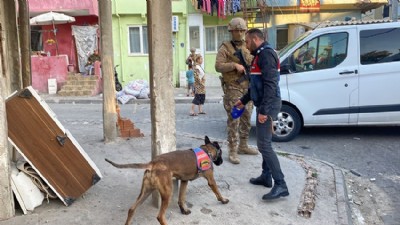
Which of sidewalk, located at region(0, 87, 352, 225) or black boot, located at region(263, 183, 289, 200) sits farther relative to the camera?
→ black boot, located at region(263, 183, 289, 200)

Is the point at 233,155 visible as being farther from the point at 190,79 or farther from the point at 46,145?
the point at 190,79

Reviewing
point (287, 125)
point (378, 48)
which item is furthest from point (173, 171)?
point (378, 48)

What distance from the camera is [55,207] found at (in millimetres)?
4168

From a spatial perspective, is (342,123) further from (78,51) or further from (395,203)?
(78,51)

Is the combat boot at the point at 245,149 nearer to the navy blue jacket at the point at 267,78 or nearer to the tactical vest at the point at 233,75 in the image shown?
the tactical vest at the point at 233,75

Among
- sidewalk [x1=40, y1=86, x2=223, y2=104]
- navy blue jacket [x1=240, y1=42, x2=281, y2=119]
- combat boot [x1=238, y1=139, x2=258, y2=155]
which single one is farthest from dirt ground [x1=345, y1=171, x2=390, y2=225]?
sidewalk [x1=40, y1=86, x2=223, y2=104]

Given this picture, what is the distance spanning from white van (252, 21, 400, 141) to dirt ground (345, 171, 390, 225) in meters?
1.78

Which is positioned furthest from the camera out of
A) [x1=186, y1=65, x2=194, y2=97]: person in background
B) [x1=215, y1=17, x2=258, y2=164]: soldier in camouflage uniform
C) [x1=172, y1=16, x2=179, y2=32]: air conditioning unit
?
[x1=172, y1=16, x2=179, y2=32]: air conditioning unit

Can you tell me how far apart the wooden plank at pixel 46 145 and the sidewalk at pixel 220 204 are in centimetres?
26

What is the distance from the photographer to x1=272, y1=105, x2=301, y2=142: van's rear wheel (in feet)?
24.2

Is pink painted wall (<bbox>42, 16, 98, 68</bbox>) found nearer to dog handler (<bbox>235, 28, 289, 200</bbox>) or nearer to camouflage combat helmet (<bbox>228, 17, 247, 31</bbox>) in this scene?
camouflage combat helmet (<bbox>228, 17, 247, 31</bbox>)

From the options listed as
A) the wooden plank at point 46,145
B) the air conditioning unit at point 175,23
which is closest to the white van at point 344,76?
the wooden plank at point 46,145

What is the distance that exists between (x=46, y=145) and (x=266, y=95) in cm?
234

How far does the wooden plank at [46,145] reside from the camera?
3932 mm
